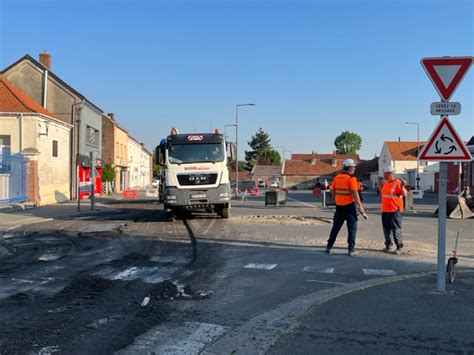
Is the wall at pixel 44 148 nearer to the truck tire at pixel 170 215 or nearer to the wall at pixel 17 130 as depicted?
the wall at pixel 17 130

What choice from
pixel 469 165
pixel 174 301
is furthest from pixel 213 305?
pixel 469 165

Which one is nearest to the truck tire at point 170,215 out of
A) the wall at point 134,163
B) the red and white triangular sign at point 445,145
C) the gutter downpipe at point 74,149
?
the red and white triangular sign at point 445,145

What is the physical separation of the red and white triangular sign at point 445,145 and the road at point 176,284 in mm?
2040

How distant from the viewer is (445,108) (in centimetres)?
651

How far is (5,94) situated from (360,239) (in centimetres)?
2327

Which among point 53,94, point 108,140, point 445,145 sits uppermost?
point 53,94

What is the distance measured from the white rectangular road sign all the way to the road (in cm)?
254

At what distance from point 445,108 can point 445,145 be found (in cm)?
48

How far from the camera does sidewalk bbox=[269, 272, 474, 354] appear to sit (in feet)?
15.0

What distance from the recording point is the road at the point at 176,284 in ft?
15.9

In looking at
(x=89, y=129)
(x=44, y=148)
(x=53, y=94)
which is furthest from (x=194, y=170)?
(x=89, y=129)

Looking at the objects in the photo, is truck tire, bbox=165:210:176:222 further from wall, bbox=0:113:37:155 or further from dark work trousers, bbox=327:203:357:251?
wall, bbox=0:113:37:155

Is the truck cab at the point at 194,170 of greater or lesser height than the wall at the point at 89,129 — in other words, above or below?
below

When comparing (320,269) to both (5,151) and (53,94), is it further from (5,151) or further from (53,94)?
(53,94)
